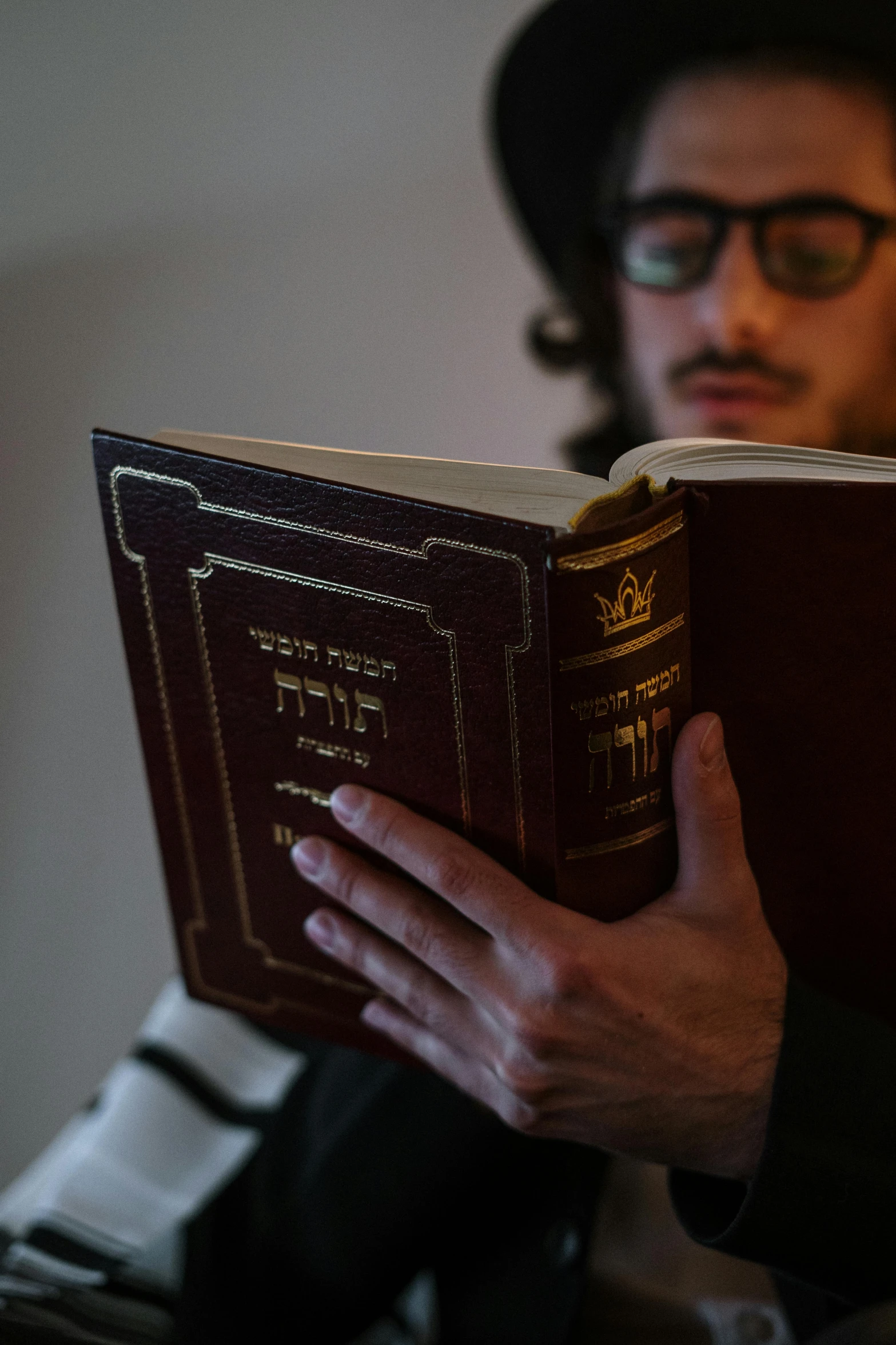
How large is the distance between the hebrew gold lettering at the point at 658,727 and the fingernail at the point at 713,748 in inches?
0.9

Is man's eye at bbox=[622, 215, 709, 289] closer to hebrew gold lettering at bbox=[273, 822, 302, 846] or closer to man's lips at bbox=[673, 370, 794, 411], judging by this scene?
man's lips at bbox=[673, 370, 794, 411]

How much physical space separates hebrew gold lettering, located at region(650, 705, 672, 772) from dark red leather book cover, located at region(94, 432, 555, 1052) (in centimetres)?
7

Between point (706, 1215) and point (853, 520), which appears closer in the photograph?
point (853, 520)

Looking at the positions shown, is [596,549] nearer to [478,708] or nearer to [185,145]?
[478,708]

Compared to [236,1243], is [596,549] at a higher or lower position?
higher

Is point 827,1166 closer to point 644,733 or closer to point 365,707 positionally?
point 644,733

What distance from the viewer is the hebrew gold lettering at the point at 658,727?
64 cm

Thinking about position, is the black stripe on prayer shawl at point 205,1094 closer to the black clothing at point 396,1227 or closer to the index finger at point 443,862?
the black clothing at point 396,1227

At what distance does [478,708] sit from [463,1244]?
2.07 ft

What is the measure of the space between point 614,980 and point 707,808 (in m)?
0.12

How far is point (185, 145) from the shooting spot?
160 cm

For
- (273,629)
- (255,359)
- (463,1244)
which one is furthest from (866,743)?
(255,359)

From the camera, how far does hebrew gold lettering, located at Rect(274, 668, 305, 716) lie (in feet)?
2.35

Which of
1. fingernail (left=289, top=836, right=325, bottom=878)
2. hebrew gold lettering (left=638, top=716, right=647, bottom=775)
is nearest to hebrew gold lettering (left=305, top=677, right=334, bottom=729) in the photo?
fingernail (left=289, top=836, right=325, bottom=878)
